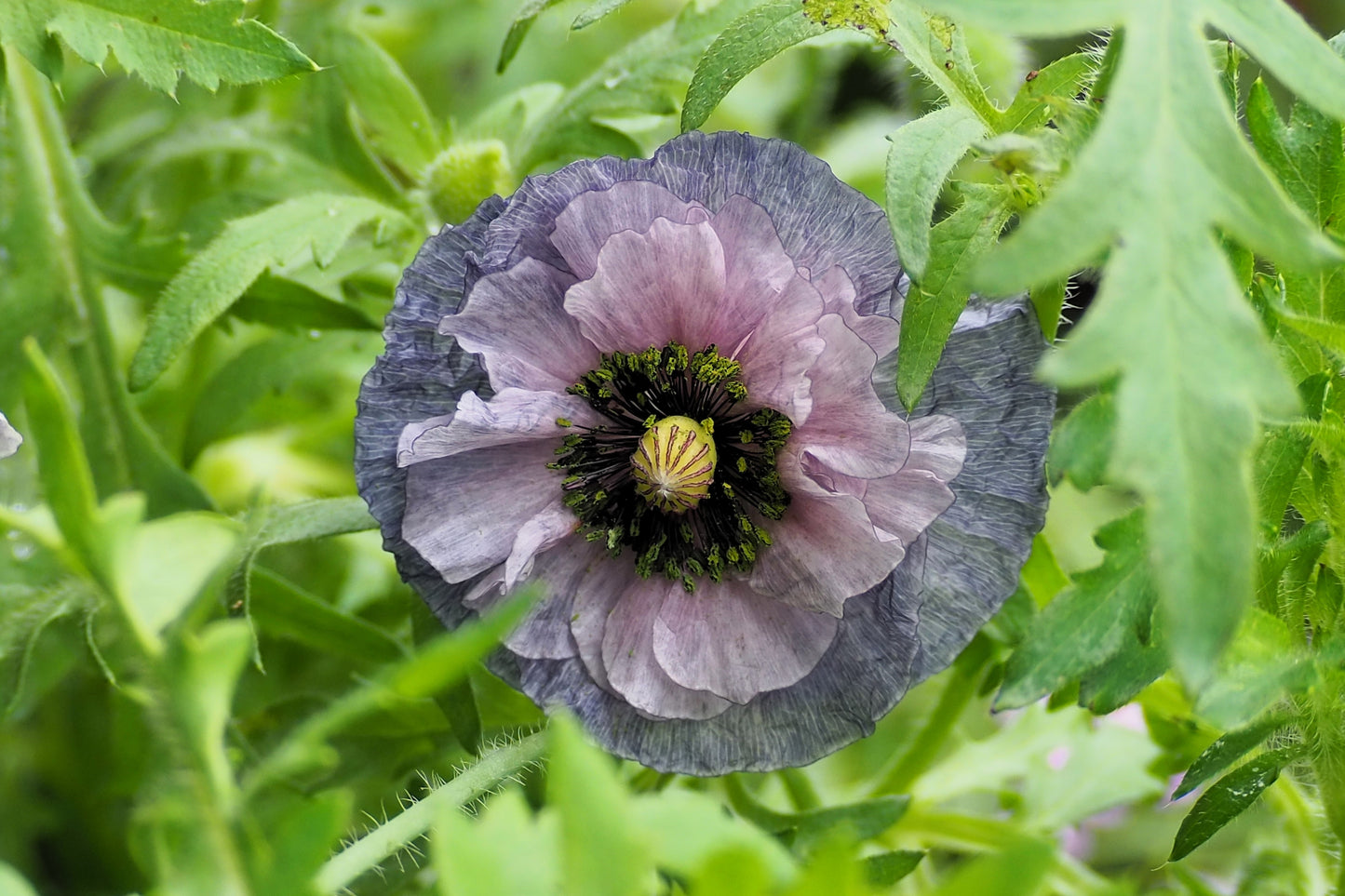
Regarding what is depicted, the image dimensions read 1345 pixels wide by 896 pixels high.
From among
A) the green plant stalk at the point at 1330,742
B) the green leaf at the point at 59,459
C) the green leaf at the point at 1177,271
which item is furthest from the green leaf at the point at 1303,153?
the green leaf at the point at 59,459

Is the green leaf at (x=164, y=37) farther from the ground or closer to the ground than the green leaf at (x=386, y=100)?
farther from the ground

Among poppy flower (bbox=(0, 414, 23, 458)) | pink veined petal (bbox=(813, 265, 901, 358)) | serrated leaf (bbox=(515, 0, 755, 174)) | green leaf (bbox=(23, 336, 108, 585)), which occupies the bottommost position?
pink veined petal (bbox=(813, 265, 901, 358))

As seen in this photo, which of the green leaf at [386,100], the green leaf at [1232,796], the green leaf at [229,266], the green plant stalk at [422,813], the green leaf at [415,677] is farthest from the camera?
the green leaf at [386,100]

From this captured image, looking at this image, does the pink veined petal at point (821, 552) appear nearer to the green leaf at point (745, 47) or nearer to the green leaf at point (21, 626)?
the green leaf at point (745, 47)

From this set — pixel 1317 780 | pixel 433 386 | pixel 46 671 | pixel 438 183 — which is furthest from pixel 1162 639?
pixel 46 671

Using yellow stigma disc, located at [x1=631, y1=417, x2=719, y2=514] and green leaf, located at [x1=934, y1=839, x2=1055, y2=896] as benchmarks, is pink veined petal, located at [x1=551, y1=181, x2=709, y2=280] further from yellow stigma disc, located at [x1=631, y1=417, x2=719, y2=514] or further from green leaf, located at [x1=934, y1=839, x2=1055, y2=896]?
green leaf, located at [x1=934, y1=839, x2=1055, y2=896]

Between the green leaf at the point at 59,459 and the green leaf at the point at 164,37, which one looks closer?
the green leaf at the point at 59,459

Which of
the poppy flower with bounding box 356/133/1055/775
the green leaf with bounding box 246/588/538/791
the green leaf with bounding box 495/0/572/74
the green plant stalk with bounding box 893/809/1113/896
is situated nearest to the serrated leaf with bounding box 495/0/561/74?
the green leaf with bounding box 495/0/572/74

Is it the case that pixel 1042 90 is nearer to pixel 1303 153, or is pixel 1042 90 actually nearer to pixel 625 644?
pixel 1303 153

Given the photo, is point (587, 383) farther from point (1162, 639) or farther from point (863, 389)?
point (1162, 639)
